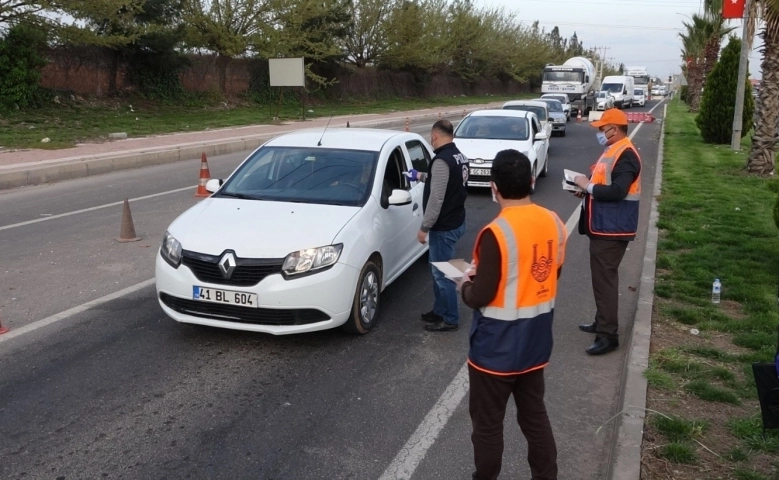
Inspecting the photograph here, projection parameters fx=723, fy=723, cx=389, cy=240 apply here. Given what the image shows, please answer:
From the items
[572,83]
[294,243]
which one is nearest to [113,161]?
[294,243]

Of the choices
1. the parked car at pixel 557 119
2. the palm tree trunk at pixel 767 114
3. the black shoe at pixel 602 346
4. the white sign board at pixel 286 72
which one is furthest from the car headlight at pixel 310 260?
the white sign board at pixel 286 72

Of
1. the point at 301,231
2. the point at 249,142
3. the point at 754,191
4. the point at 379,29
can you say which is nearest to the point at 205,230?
the point at 301,231

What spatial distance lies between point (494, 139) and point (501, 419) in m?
11.0

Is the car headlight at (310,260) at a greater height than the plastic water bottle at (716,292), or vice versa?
the car headlight at (310,260)

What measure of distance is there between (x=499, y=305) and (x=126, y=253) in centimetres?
653

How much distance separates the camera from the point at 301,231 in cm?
559

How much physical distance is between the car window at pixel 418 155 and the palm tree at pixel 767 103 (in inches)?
423

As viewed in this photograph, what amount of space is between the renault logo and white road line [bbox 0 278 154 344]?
1927 mm

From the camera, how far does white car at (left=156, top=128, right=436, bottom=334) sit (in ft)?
17.5

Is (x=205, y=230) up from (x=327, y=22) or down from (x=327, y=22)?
down

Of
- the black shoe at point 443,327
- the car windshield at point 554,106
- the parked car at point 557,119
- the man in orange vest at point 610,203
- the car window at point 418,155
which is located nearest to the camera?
the man in orange vest at point 610,203

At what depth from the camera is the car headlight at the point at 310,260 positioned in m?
5.35

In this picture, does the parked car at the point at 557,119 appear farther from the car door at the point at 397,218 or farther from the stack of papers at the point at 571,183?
the stack of papers at the point at 571,183

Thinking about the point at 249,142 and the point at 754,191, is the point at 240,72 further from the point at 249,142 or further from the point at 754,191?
the point at 754,191
